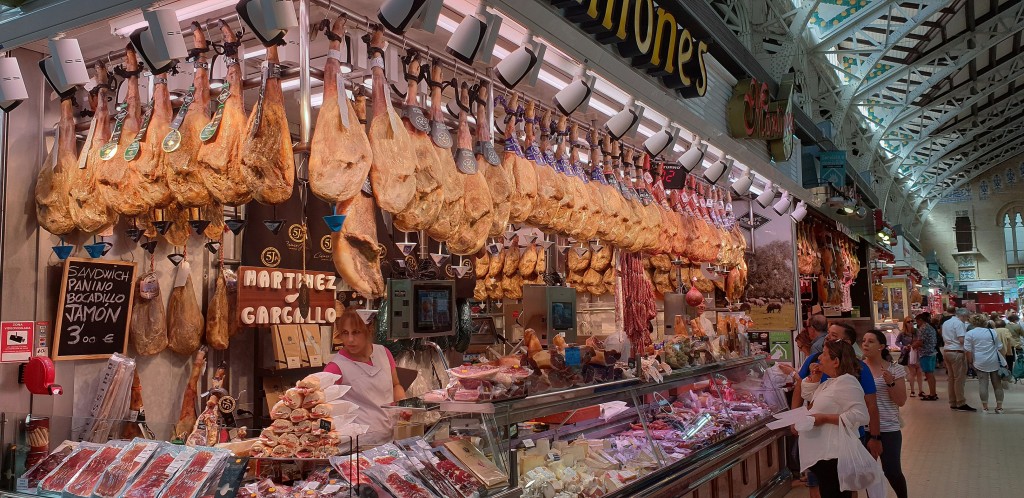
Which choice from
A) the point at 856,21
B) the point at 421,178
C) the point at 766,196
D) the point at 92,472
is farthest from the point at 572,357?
the point at 856,21

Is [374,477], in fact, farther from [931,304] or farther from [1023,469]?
[931,304]

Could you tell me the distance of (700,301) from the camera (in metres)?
8.86

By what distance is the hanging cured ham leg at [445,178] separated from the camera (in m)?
3.59

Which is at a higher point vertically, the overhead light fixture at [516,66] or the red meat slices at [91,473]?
the overhead light fixture at [516,66]

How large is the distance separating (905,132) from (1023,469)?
73.3 ft

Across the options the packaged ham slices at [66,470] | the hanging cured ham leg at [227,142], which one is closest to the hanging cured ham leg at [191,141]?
the hanging cured ham leg at [227,142]

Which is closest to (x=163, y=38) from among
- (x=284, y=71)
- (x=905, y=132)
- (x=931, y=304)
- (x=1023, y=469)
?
(x=284, y=71)

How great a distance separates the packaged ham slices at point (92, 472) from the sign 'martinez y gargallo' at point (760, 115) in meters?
6.96

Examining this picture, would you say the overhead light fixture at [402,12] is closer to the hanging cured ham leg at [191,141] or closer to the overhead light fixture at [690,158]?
the hanging cured ham leg at [191,141]

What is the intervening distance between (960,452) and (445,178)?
9.17 meters

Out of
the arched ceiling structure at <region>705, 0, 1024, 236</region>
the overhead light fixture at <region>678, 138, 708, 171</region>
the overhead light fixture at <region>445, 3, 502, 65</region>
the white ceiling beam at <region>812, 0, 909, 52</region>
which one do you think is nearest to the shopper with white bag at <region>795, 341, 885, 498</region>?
the overhead light fixture at <region>678, 138, 708, 171</region>

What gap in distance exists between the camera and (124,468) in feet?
9.67

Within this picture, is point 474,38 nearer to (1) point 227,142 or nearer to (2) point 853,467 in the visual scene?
(1) point 227,142

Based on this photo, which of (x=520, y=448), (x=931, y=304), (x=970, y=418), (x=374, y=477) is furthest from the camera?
(x=931, y=304)
